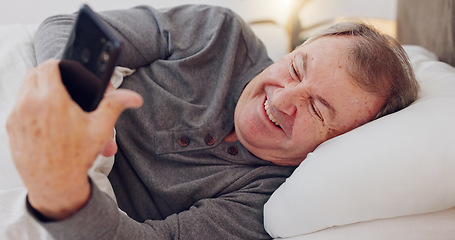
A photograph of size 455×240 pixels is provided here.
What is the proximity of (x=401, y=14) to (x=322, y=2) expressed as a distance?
2.01 ft

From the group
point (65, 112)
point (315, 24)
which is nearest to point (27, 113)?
point (65, 112)

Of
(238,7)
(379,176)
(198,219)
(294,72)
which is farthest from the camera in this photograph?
(238,7)

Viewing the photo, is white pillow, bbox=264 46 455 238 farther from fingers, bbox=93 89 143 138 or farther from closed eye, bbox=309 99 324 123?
fingers, bbox=93 89 143 138

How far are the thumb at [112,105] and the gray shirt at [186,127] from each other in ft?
1.07

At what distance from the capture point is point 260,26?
7.49 ft

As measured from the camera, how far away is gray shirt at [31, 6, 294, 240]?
38.0 inches

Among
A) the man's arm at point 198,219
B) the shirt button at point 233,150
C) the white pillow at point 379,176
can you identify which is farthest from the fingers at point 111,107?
the shirt button at point 233,150

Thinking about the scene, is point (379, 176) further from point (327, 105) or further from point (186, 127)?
point (186, 127)

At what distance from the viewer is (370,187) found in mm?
798

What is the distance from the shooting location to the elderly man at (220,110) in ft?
3.12

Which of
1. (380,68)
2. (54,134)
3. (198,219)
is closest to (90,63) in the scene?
(54,134)

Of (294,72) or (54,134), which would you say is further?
(294,72)

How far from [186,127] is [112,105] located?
514mm

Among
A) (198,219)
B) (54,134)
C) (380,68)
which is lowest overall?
(198,219)
